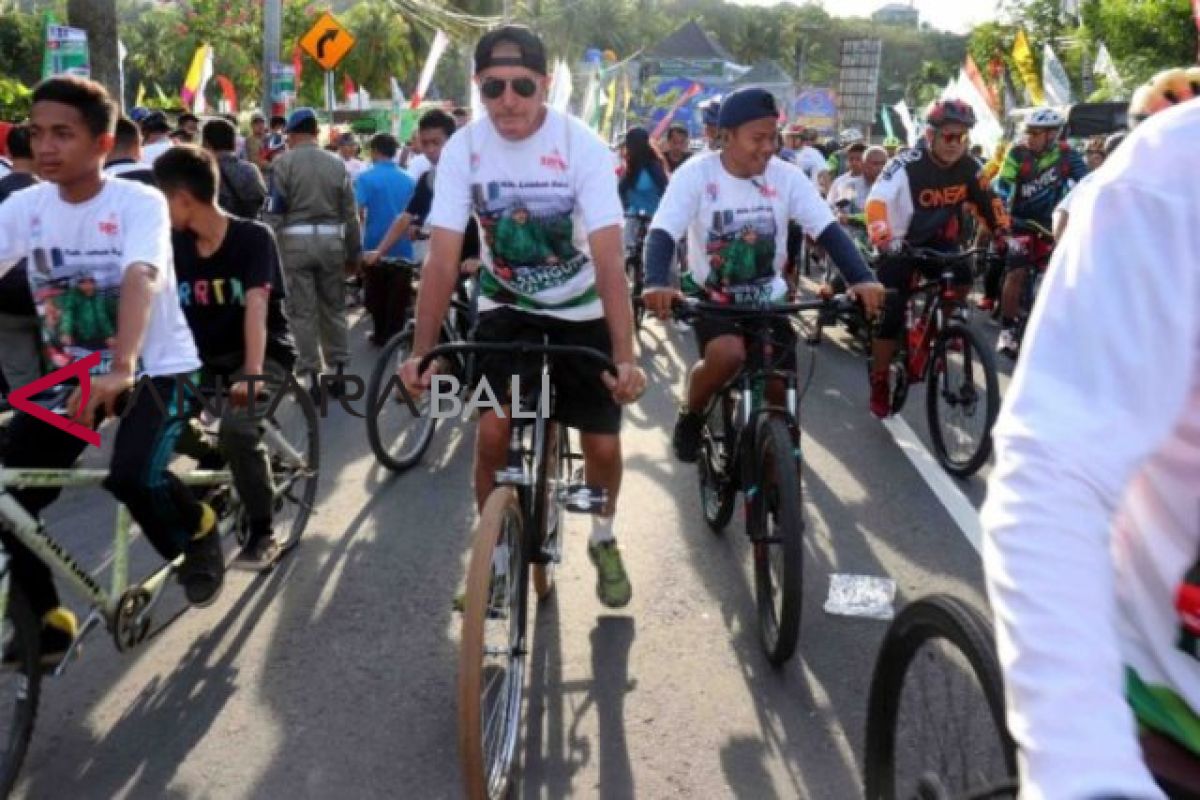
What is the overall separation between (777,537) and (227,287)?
7.93 feet

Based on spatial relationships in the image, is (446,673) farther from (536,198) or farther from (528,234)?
(536,198)

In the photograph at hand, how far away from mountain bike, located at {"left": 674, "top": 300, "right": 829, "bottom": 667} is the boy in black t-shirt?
1676 millimetres

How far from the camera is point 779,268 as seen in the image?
17.1 feet

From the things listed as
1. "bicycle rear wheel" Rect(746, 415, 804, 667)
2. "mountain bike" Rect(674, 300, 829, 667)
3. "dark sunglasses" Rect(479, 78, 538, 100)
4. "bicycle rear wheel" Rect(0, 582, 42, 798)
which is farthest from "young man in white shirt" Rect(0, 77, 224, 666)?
"bicycle rear wheel" Rect(746, 415, 804, 667)

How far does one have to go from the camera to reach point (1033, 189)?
1024 cm

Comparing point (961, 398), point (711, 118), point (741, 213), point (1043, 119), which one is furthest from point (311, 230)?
point (1043, 119)

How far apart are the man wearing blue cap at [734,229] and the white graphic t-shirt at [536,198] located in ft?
2.16

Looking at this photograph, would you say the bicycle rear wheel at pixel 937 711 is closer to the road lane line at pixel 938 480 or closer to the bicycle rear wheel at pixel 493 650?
the bicycle rear wheel at pixel 493 650

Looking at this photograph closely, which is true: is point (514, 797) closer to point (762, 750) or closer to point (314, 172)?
point (762, 750)

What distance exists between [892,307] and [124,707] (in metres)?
5.02

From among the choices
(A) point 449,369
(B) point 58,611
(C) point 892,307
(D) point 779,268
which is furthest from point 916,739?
(C) point 892,307

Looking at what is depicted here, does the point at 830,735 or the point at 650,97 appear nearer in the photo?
the point at 830,735

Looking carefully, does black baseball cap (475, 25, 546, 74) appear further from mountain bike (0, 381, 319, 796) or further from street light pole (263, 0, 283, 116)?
street light pole (263, 0, 283, 116)

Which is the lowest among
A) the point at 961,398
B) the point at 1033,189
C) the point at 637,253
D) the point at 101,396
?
the point at 961,398
